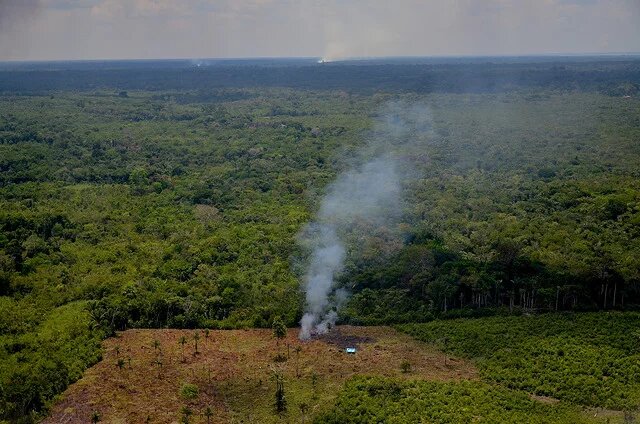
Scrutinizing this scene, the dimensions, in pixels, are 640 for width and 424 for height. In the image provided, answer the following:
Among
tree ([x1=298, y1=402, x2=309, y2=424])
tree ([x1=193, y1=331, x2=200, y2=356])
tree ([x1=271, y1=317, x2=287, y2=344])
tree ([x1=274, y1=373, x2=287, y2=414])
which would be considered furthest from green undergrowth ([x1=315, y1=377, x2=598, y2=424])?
tree ([x1=193, y1=331, x2=200, y2=356])

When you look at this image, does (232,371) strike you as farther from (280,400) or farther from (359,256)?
(359,256)

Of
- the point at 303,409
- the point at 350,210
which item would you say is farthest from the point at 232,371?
the point at 350,210

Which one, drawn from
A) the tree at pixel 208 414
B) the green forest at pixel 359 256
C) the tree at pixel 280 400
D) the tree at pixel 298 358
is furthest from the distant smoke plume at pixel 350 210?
the tree at pixel 208 414

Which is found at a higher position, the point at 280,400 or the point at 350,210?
the point at 350,210

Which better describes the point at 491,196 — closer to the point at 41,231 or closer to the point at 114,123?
the point at 41,231

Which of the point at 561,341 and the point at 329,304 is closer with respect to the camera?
the point at 561,341

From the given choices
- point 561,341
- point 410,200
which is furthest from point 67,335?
point 410,200
